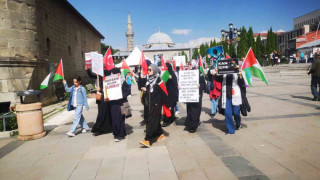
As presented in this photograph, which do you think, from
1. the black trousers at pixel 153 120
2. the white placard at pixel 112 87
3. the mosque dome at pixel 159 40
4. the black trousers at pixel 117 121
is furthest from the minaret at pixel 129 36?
the black trousers at pixel 153 120

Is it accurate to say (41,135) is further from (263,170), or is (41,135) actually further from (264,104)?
(264,104)

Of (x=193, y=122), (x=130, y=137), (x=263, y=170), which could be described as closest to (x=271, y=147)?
(x=263, y=170)

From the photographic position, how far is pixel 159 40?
108 m

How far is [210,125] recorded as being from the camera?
6957 millimetres

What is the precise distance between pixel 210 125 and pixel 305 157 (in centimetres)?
301

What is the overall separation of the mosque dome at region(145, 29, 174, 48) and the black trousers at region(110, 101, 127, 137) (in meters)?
103

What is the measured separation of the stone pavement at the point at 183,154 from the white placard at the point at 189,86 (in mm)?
967

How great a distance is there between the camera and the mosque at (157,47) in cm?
9688

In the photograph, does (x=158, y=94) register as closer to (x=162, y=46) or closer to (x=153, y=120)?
(x=153, y=120)

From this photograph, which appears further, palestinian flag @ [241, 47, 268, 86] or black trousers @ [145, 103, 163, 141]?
palestinian flag @ [241, 47, 268, 86]

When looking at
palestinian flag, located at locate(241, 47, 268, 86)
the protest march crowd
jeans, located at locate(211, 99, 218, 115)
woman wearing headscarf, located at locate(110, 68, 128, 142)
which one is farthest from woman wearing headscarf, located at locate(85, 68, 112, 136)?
palestinian flag, located at locate(241, 47, 268, 86)

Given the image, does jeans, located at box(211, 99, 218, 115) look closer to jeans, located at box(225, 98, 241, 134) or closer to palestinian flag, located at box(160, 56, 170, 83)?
jeans, located at box(225, 98, 241, 134)

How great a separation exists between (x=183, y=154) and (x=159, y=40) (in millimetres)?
106456

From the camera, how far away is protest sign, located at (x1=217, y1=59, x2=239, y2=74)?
218 inches
